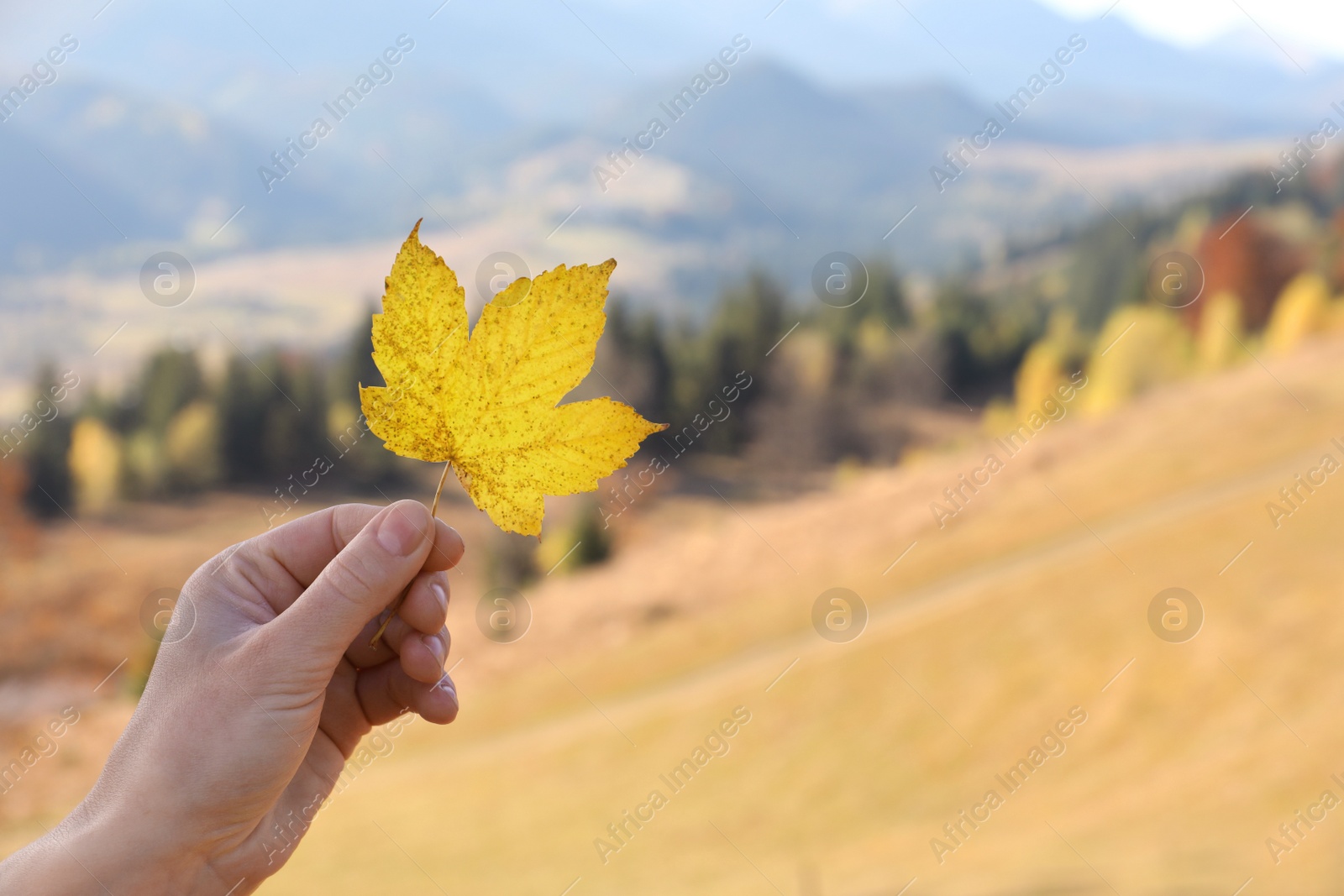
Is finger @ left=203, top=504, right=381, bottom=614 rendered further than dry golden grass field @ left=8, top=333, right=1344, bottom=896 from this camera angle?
No

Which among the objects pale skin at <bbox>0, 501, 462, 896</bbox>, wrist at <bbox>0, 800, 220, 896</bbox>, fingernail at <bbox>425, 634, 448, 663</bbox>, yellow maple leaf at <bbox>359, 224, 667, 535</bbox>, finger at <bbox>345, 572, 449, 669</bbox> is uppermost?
yellow maple leaf at <bbox>359, 224, 667, 535</bbox>

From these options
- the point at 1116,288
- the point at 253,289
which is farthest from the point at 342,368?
the point at 253,289

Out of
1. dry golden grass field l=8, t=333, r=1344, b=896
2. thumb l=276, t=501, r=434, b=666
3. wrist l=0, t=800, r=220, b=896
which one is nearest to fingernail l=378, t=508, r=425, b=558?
thumb l=276, t=501, r=434, b=666

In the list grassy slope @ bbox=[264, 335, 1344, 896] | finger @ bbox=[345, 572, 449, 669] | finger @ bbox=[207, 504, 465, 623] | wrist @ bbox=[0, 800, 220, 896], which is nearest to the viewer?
wrist @ bbox=[0, 800, 220, 896]

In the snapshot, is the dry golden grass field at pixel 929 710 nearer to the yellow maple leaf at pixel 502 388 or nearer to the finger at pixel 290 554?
the finger at pixel 290 554

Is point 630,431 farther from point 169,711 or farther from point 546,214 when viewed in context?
point 546,214

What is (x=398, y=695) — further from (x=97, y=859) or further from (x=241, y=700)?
(x=97, y=859)

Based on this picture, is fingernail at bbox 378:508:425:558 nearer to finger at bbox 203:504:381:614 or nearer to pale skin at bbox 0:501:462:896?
pale skin at bbox 0:501:462:896
